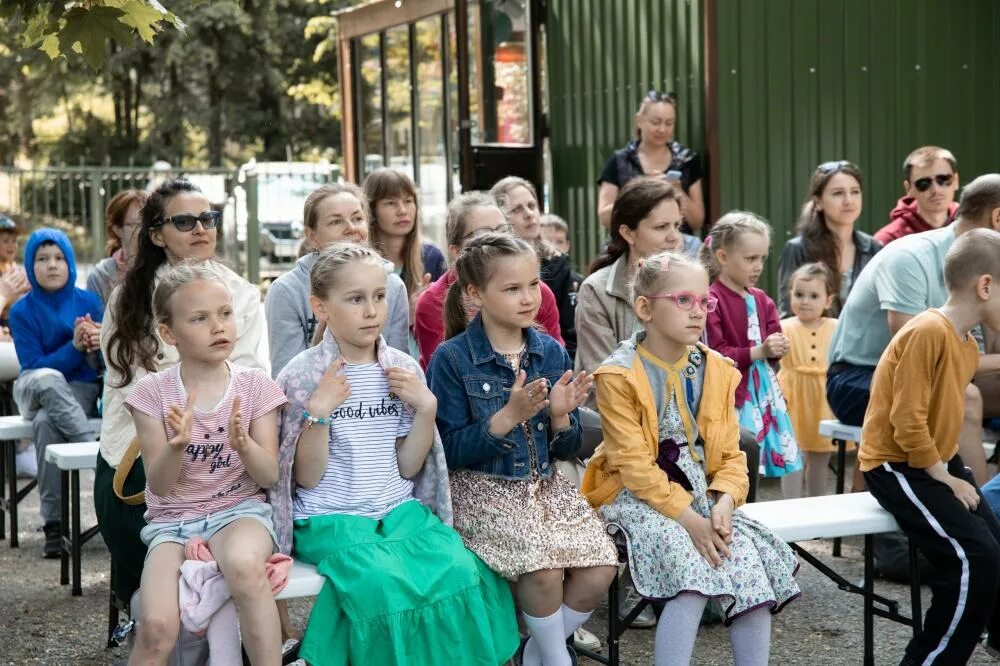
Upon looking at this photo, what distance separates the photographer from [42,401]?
650 cm

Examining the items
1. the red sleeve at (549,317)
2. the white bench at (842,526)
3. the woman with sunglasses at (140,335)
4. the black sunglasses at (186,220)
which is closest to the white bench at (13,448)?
the woman with sunglasses at (140,335)

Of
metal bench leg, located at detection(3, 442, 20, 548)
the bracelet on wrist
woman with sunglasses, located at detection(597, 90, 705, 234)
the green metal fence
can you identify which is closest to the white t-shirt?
the bracelet on wrist

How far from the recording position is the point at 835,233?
7016mm

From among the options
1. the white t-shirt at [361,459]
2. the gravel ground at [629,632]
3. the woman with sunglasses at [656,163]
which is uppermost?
the woman with sunglasses at [656,163]

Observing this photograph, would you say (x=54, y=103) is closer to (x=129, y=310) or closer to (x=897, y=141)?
(x=897, y=141)

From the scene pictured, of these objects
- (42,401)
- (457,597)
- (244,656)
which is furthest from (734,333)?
(42,401)

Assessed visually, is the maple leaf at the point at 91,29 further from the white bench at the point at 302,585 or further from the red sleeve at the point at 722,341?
the red sleeve at the point at 722,341

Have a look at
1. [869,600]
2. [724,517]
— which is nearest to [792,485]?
[869,600]

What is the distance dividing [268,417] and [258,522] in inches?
11.8

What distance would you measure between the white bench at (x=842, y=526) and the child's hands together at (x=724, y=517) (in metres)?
0.14

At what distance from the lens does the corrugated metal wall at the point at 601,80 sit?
8.75 meters

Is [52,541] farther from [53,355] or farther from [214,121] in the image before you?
[214,121]

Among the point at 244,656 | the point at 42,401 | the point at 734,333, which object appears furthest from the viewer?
the point at 42,401

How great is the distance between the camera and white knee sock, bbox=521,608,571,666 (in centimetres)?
396
